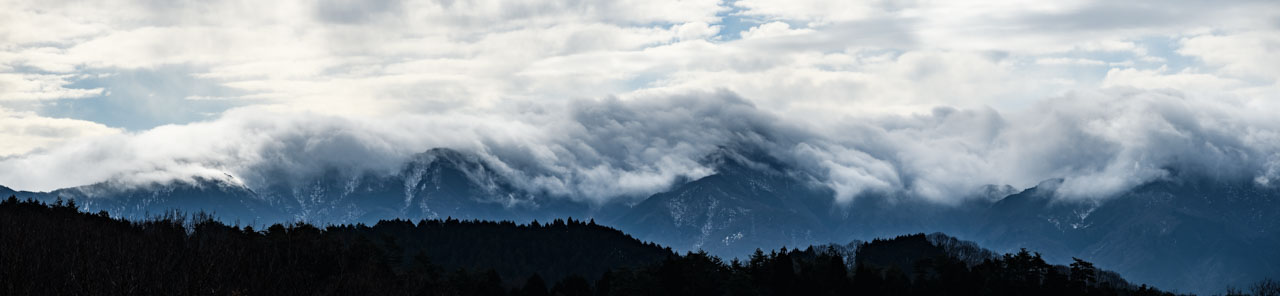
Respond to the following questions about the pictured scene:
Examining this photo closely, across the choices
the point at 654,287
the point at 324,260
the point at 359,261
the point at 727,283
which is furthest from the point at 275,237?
the point at 727,283

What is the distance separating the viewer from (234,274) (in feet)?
424

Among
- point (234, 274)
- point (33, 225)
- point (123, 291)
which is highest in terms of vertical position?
point (33, 225)

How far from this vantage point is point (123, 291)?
91.7 metres

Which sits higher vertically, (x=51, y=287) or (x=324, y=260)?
(x=324, y=260)

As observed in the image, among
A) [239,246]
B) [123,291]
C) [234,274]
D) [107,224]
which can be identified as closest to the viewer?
[123,291]

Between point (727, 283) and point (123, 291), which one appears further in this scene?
point (727, 283)

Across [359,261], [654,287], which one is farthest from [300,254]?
[654,287]

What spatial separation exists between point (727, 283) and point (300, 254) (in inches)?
3002

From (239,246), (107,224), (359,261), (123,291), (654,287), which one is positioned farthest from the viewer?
(654,287)

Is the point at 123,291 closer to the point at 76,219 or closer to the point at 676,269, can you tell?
the point at 76,219

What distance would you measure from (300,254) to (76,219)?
51219 millimetres

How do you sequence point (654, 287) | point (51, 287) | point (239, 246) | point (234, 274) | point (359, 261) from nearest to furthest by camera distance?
point (51, 287), point (234, 274), point (239, 246), point (359, 261), point (654, 287)

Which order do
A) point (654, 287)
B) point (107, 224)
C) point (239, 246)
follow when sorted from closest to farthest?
point (239, 246) < point (107, 224) < point (654, 287)

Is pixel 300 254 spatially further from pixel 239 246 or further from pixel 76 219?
pixel 76 219
